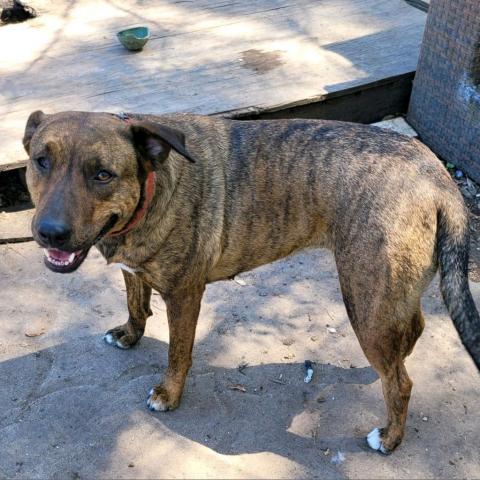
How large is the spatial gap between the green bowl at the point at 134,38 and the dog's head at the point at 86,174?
3709mm

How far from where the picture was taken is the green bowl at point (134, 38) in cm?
662

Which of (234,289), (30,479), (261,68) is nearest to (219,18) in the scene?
(261,68)

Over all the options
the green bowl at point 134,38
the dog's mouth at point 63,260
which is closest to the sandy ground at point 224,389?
the dog's mouth at point 63,260

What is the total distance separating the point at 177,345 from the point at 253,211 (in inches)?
35.2

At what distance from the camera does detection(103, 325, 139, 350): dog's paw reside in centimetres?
421

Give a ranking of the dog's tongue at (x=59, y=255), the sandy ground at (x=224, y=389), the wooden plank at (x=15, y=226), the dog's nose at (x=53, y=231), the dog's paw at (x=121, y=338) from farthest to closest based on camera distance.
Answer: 1. the wooden plank at (x=15, y=226)
2. the dog's paw at (x=121, y=338)
3. the sandy ground at (x=224, y=389)
4. the dog's tongue at (x=59, y=255)
5. the dog's nose at (x=53, y=231)

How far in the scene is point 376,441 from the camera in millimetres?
3646

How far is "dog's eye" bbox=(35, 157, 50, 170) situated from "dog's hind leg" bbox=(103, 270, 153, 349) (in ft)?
3.83

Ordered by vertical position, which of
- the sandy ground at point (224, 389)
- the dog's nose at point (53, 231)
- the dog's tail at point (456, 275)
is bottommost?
the sandy ground at point (224, 389)

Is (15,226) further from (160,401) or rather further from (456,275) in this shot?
(456,275)

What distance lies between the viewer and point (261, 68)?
256 inches

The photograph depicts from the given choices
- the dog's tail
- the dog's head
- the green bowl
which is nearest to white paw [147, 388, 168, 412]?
the dog's head

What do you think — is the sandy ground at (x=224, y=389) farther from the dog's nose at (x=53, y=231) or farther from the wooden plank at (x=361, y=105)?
the wooden plank at (x=361, y=105)

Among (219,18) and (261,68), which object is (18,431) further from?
(219,18)
